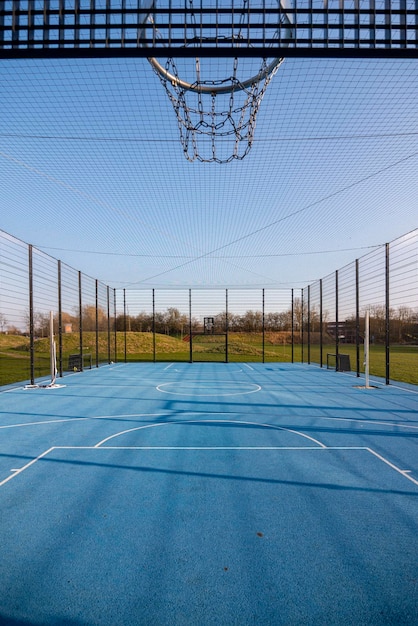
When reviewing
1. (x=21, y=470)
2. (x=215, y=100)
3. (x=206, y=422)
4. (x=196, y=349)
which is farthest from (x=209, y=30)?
(x=196, y=349)

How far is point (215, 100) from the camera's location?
5.25 m

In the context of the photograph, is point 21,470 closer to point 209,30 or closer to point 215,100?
point 209,30

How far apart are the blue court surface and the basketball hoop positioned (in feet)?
14.3

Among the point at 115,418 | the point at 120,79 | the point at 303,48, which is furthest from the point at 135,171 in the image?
the point at 303,48

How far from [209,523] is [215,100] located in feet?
17.6

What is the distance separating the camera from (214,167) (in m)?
7.38

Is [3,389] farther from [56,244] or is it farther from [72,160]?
[56,244]

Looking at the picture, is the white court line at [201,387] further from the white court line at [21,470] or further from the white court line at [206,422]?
the white court line at [21,470]

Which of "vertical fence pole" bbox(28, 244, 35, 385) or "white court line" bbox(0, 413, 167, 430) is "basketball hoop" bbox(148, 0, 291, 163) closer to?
"white court line" bbox(0, 413, 167, 430)

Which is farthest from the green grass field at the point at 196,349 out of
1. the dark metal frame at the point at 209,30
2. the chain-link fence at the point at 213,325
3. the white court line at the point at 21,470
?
the dark metal frame at the point at 209,30

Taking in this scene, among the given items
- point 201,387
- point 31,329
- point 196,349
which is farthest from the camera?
point 196,349

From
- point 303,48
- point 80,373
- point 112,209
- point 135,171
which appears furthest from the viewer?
point 80,373

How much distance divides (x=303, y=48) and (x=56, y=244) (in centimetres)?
1372

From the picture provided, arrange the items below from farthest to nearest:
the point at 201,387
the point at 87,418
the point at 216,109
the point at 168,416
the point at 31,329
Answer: the point at 201,387 < the point at 31,329 < the point at 168,416 < the point at 87,418 < the point at 216,109
